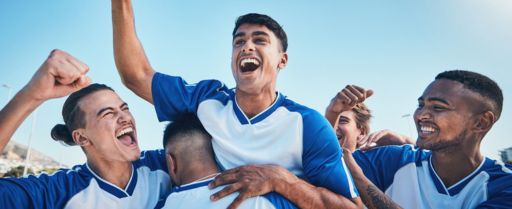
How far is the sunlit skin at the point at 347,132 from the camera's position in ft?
18.3

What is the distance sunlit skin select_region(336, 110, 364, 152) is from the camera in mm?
5578

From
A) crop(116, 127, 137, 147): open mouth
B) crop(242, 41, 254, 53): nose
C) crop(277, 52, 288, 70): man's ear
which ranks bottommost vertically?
crop(116, 127, 137, 147): open mouth

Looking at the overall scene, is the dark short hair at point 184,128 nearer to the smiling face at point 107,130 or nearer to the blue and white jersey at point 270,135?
the blue and white jersey at point 270,135

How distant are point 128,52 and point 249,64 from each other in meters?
1.19

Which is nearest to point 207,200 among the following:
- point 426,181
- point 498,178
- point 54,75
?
point 54,75

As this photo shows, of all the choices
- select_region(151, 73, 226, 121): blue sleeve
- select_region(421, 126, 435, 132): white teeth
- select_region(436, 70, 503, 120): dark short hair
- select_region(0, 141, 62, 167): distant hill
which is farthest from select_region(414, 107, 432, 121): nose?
select_region(0, 141, 62, 167): distant hill

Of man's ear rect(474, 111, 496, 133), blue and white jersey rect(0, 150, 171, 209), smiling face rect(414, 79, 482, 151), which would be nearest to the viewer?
blue and white jersey rect(0, 150, 171, 209)

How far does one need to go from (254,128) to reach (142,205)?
1315mm

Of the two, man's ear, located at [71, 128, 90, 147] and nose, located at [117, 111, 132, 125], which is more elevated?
nose, located at [117, 111, 132, 125]

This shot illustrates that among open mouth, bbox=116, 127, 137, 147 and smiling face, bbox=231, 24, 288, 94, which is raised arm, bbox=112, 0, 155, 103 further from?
smiling face, bbox=231, 24, 288, 94

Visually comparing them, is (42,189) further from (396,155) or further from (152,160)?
(396,155)

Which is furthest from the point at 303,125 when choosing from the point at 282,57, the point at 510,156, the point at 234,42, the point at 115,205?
the point at 510,156

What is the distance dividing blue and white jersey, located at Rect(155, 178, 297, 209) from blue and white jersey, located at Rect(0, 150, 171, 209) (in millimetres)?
743

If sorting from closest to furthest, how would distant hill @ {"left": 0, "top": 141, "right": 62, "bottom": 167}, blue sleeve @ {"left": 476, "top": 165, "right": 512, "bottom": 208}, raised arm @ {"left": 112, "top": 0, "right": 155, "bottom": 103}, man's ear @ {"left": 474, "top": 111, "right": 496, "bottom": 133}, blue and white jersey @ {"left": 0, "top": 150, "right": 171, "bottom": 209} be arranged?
blue and white jersey @ {"left": 0, "top": 150, "right": 171, "bottom": 209}
blue sleeve @ {"left": 476, "top": 165, "right": 512, "bottom": 208}
raised arm @ {"left": 112, "top": 0, "right": 155, "bottom": 103}
man's ear @ {"left": 474, "top": 111, "right": 496, "bottom": 133}
distant hill @ {"left": 0, "top": 141, "right": 62, "bottom": 167}
